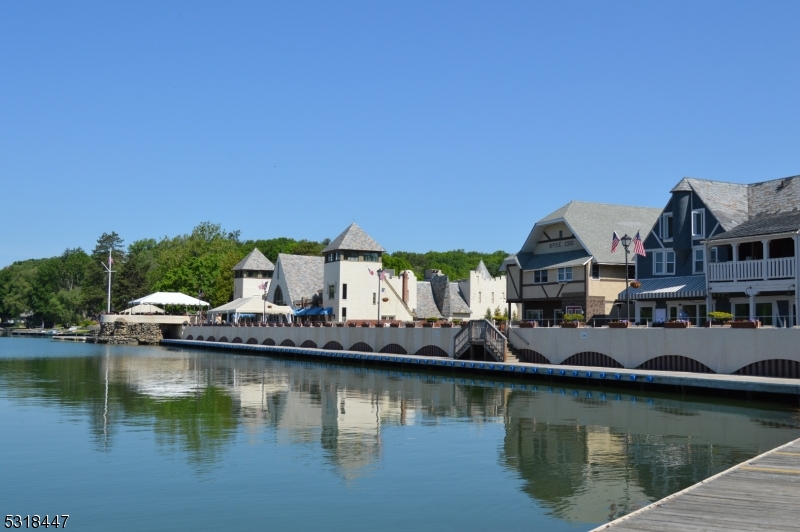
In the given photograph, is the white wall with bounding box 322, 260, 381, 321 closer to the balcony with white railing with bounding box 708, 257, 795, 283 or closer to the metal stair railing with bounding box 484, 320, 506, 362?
the metal stair railing with bounding box 484, 320, 506, 362

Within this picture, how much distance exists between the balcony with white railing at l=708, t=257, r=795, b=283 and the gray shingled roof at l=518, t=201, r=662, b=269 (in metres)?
11.9

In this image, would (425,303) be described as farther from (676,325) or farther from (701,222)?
(676,325)

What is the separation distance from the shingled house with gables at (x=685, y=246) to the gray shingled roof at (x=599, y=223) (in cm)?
438

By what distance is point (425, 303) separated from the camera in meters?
90.8

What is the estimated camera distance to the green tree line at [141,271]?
388 ft

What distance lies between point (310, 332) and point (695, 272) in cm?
3374

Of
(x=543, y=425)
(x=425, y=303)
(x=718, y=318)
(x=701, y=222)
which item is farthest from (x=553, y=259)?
(x=543, y=425)

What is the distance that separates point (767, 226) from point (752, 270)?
2.53 metres

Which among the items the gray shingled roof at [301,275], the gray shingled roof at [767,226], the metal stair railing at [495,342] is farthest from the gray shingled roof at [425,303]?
the gray shingled roof at [767,226]

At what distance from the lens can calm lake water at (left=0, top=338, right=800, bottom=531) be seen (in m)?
14.6

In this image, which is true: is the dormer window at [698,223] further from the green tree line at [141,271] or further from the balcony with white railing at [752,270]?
the green tree line at [141,271]

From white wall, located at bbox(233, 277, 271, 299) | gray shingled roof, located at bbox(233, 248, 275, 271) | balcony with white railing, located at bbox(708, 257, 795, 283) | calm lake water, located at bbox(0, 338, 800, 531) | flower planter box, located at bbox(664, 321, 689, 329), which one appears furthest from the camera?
gray shingled roof, located at bbox(233, 248, 275, 271)

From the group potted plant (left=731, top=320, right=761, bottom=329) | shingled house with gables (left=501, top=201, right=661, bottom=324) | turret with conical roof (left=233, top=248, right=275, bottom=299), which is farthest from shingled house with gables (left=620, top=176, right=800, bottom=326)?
turret with conical roof (left=233, top=248, right=275, bottom=299)

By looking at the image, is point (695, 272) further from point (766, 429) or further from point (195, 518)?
point (195, 518)
